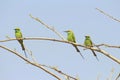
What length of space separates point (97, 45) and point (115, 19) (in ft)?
1.36

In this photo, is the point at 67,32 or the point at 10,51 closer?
the point at 10,51

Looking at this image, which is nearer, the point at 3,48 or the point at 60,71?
the point at 60,71

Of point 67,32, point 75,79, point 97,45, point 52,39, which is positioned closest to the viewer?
point 75,79

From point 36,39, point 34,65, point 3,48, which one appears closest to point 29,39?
point 36,39

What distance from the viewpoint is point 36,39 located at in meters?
4.69

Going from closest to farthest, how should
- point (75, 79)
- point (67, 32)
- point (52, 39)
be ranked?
point (75, 79), point (52, 39), point (67, 32)

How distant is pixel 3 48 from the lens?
14.4 ft

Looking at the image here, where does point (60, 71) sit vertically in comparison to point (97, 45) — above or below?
below

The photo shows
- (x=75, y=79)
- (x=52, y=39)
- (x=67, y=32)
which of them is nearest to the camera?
(x=75, y=79)

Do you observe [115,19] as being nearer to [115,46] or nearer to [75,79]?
[115,46]

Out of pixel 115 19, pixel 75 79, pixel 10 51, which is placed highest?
pixel 115 19

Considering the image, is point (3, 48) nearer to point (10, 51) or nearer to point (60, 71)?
point (10, 51)

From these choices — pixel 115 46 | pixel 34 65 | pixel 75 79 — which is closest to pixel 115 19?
pixel 115 46

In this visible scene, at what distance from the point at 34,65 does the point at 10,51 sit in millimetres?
570
